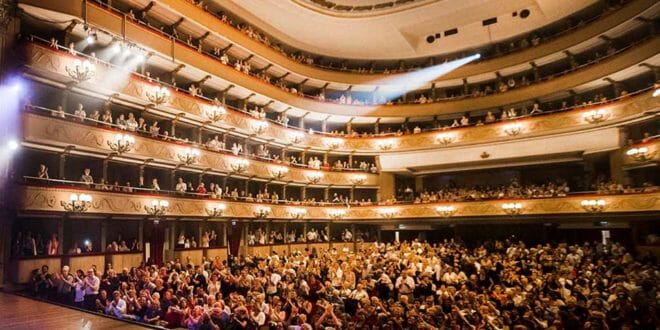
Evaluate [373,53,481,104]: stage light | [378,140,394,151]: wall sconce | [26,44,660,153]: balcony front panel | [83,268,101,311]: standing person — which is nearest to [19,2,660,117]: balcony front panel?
[26,44,660,153]: balcony front panel

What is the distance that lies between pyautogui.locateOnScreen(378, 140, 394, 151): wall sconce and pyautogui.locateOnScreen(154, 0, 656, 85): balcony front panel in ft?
14.8

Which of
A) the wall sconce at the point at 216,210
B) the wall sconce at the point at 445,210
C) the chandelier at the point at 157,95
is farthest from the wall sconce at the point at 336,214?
the chandelier at the point at 157,95

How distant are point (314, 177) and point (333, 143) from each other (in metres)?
2.97

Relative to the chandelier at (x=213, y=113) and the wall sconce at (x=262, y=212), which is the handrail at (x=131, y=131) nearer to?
the chandelier at (x=213, y=113)

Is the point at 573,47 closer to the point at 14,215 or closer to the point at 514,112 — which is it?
the point at 514,112

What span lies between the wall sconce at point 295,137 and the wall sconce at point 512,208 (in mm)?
12446

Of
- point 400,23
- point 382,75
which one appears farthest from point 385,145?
point 400,23

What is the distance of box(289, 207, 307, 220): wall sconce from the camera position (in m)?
26.2

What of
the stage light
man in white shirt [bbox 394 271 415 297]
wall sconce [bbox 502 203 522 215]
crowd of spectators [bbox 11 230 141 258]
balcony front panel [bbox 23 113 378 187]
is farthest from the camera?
the stage light

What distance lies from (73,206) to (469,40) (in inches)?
986

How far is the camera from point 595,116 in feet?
71.2

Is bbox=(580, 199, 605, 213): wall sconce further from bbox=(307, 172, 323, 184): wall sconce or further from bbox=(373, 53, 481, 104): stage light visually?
bbox=(307, 172, 323, 184): wall sconce

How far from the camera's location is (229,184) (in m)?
24.9

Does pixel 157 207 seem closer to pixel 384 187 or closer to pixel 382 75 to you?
pixel 384 187
